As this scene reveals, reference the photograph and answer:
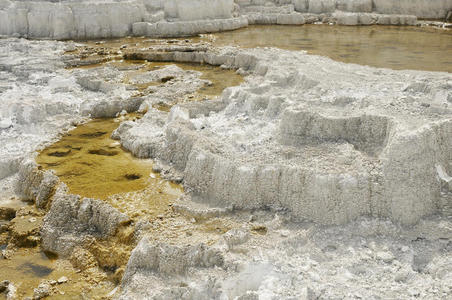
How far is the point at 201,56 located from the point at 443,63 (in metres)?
5.22

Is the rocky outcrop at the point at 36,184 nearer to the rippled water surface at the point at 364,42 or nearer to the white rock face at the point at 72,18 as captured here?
the rippled water surface at the point at 364,42

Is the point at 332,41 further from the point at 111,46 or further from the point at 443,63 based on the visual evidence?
the point at 111,46

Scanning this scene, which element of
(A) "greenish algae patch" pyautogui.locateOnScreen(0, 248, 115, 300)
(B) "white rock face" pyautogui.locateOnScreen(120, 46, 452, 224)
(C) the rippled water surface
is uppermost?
(C) the rippled water surface

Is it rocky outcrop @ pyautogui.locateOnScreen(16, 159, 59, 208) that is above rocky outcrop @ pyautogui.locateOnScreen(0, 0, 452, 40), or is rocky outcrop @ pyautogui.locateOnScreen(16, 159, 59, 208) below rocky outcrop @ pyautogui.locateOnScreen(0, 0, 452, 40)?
below

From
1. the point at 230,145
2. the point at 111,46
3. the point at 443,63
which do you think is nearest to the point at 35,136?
the point at 230,145

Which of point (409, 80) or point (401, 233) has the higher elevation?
point (409, 80)

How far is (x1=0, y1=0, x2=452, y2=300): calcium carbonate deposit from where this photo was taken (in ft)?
13.0

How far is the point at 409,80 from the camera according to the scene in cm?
662

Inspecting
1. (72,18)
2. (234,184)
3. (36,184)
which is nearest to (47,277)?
(36,184)

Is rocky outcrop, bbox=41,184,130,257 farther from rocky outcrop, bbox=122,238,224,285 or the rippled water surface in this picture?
the rippled water surface

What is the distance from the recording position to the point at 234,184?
500cm

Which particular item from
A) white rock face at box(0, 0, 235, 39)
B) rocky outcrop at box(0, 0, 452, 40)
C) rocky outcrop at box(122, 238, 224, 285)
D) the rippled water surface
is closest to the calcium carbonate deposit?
rocky outcrop at box(122, 238, 224, 285)

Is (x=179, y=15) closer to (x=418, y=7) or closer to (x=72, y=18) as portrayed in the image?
(x=72, y=18)

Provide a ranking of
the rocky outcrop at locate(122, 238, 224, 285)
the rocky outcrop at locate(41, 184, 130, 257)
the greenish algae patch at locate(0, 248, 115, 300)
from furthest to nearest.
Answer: the rocky outcrop at locate(41, 184, 130, 257) < the greenish algae patch at locate(0, 248, 115, 300) < the rocky outcrop at locate(122, 238, 224, 285)
